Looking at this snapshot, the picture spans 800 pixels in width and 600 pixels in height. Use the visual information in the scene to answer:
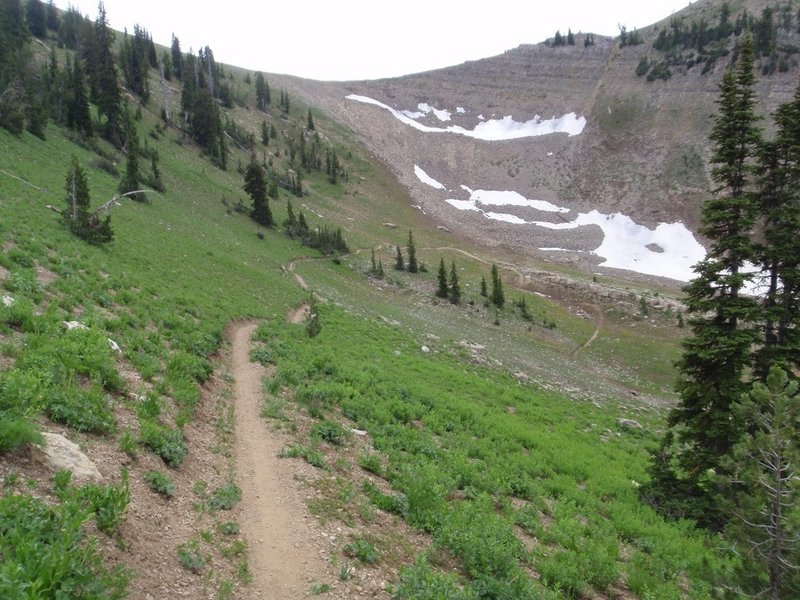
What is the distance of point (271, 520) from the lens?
767cm

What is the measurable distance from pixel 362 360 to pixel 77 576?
15931mm

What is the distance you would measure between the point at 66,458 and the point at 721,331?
15462 mm

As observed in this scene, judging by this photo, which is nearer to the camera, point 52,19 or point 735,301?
point 735,301

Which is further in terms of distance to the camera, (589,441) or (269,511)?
(589,441)

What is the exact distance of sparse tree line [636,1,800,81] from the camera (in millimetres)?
107125

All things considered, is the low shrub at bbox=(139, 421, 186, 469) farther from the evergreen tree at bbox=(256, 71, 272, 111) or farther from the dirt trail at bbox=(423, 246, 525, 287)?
the evergreen tree at bbox=(256, 71, 272, 111)

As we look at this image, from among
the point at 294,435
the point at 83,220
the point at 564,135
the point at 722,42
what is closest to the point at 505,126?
the point at 564,135

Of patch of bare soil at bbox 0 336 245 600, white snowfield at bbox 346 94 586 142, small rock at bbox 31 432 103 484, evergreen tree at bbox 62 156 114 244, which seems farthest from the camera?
white snowfield at bbox 346 94 586 142

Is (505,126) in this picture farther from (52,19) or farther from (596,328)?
(52,19)

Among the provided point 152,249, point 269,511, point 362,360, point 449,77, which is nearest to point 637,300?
point 362,360

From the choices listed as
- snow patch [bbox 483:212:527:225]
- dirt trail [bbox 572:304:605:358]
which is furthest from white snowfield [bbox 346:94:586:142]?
dirt trail [bbox 572:304:605:358]

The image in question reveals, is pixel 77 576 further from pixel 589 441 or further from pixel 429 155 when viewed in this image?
pixel 429 155

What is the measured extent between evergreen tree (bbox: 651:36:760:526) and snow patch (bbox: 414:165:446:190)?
9954cm

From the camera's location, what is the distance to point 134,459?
751cm
